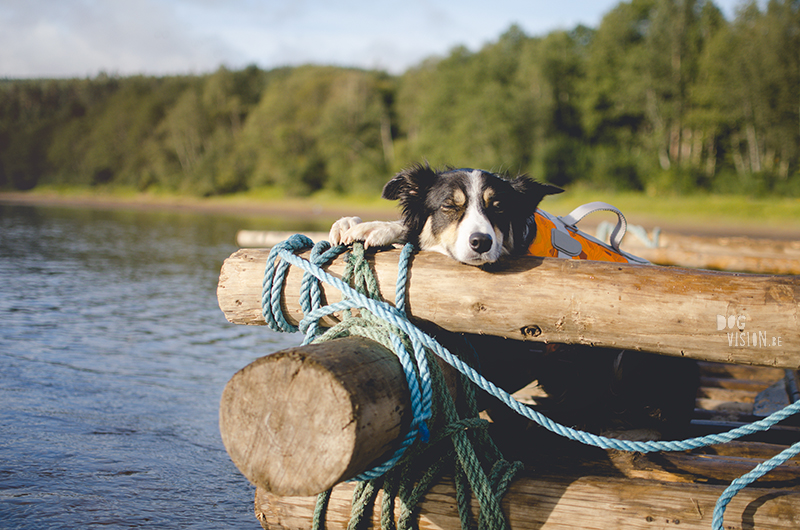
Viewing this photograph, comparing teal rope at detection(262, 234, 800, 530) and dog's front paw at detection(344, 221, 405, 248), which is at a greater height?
dog's front paw at detection(344, 221, 405, 248)

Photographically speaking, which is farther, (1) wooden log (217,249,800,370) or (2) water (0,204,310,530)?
(2) water (0,204,310,530)

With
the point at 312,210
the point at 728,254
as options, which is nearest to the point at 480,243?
the point at 728,254

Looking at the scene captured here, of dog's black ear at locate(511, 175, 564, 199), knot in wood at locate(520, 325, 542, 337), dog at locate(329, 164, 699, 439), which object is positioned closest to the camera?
knot in wood at locate(520, 325, 542, 337)

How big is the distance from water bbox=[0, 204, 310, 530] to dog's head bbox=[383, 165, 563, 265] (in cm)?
221

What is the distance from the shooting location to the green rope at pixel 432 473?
8.01ft

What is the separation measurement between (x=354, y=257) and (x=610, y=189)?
43.8 m

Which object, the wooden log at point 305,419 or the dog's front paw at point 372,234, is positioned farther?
the dog's front paw at point 372,234

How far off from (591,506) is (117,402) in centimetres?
508

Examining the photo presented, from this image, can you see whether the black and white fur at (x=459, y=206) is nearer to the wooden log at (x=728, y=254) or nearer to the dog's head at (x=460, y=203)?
the dog's head at (x=460, y=203)

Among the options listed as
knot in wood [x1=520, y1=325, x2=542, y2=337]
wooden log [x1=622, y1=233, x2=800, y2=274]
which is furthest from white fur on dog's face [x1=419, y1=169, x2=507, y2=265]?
wooden log [x1=622, y1=233, x2=800, y2=274]

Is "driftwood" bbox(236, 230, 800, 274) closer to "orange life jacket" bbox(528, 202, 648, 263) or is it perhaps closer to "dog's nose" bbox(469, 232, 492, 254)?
"orange life jacket" bbox(528, 202, 648, 263)

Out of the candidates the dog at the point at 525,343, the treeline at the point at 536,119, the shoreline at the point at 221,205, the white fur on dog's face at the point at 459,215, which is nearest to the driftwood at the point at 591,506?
the dog at the point at 525,343

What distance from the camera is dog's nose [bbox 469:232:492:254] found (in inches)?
113

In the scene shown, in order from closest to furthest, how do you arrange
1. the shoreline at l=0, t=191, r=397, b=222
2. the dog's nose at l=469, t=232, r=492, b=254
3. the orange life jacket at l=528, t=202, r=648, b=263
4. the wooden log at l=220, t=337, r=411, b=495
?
the wooden log at l=220, t=337, r=411, b=495
the dog's nose at l=469, t=232, r=492, b=254
the orange life jacket at l=528, t=202, r=648, b=263
the shoreline at l=0, t=191, r=397, b=222
